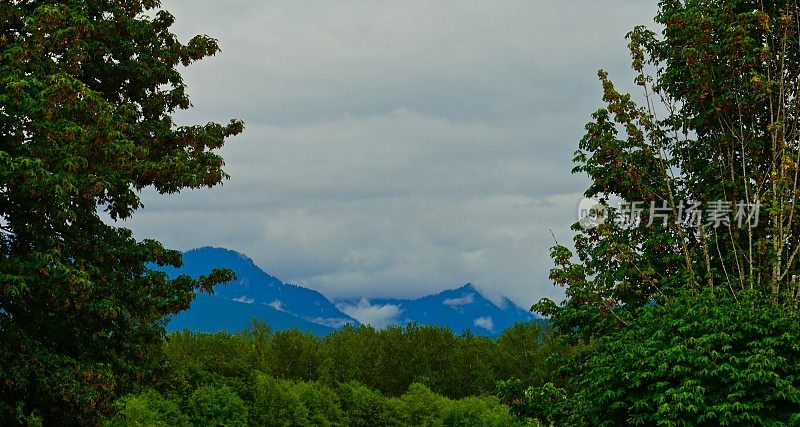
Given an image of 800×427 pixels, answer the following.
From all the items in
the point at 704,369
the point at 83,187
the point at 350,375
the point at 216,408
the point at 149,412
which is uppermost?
the point at 83,187

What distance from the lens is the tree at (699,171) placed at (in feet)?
96.3

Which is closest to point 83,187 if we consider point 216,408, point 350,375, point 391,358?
point 216,408

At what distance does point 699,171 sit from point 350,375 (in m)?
62.8

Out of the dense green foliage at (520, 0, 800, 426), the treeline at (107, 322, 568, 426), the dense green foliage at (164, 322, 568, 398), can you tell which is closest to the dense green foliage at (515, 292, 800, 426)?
the dense green foliage at (520, 0, 800, 426)

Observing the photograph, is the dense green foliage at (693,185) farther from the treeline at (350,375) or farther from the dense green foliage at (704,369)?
the treeline at (350,375)

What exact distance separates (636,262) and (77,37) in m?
19.3

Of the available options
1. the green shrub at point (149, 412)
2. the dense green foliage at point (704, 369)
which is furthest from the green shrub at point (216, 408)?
the dense green foliage at point (704, 369)

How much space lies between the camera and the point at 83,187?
799 inches

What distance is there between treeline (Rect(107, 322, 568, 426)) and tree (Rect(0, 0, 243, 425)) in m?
28.4

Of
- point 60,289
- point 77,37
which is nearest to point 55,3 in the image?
point 77,37

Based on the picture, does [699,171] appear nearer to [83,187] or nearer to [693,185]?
[693,185]

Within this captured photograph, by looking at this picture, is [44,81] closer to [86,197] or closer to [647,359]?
[86,197]

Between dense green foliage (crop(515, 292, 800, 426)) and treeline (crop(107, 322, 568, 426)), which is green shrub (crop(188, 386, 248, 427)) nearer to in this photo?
treeline (crop(107, 322, 568, 426))

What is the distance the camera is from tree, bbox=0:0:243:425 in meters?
20.0
